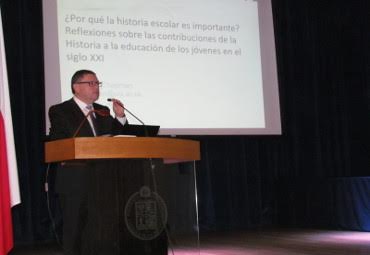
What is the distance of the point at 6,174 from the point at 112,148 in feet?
1.64

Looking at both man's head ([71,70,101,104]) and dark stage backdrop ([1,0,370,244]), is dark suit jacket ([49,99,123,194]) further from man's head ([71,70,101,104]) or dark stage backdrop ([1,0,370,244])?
dark stage backdrop ([1,0,370,244])

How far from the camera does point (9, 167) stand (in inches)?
102

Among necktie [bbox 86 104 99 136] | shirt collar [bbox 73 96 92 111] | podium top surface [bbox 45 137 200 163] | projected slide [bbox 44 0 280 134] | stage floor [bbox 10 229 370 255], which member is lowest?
stage floor [bbox 10 229 370 255]

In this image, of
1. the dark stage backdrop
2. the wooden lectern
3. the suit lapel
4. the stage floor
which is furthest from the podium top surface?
the dark stage backdrop

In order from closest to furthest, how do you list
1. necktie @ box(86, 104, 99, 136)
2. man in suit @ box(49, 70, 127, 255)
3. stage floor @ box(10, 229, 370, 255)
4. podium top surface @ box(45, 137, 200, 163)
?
1. podium top surface @ box(45, 137, 200, 163)
2. man in suit @ box(49, 70, 127, 255)
3. necktie @ box(86, 104, 99, 136)
4. stage floor @ box(10, 229, 370, 255)

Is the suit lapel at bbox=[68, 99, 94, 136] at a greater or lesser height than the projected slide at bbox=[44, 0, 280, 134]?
lesser

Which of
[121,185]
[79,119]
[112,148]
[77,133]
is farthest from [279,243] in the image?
[112,148]

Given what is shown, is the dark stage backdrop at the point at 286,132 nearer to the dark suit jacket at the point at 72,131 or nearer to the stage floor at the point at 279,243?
the stage floor at the point at 279,243

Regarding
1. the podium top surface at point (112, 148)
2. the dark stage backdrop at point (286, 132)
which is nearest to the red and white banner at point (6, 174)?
the podium top surface at point (112, 148)

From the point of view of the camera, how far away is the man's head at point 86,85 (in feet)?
10.0

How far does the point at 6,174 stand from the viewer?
8.22 ft

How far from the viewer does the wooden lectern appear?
2.38m

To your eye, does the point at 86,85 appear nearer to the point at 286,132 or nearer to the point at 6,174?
the point at 6,174

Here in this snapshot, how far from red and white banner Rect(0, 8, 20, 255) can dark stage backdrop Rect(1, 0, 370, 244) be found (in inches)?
115
